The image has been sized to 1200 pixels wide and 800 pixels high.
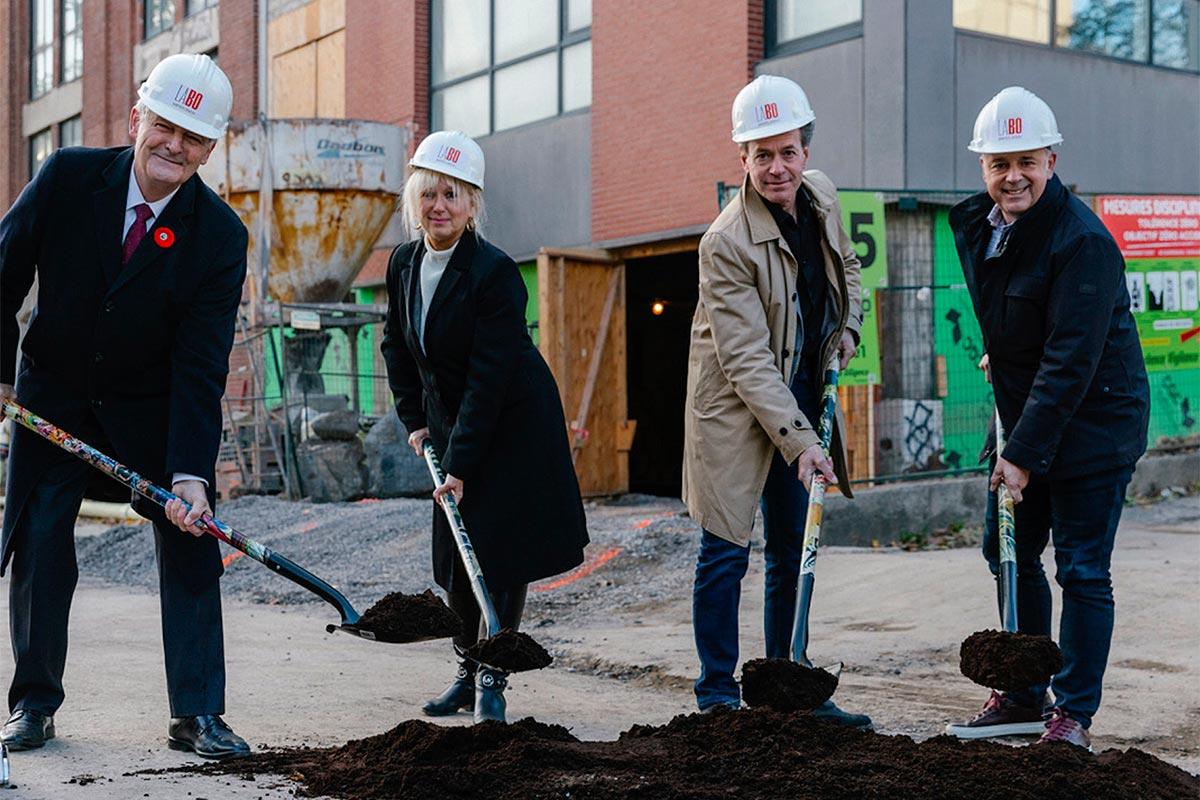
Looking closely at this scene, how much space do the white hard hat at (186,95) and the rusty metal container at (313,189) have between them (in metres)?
13.2

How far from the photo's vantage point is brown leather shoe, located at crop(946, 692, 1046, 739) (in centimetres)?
503

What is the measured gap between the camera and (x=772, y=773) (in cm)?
407

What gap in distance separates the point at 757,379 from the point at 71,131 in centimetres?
2976

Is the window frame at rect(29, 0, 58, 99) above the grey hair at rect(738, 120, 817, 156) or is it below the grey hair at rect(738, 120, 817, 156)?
above

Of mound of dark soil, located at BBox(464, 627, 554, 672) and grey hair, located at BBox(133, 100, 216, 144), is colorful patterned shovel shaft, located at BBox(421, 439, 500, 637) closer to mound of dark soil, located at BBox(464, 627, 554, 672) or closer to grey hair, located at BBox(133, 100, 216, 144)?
mound of dark soil, located at BBox(464, 627, 554, 672)

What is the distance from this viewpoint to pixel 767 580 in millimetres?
5492

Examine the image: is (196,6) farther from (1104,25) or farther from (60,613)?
(60,613)

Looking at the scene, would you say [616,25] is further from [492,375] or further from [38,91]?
[38,91]

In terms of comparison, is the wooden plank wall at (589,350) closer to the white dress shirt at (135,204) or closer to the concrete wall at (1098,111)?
the concrete wall at (1098,111)

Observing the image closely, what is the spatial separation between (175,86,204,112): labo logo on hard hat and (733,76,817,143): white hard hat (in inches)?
68.5

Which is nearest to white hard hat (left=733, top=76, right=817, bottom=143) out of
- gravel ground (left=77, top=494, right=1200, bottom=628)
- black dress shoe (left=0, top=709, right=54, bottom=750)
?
black dress shoe (left=0, top=709, right=54, bottom=750)

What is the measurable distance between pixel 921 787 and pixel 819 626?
3.82 m

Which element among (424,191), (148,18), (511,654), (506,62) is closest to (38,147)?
(148,18)

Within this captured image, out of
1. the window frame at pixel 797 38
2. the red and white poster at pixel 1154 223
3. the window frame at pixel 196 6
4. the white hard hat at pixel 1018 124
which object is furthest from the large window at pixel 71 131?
the white hard hat at pixel 1018 124
